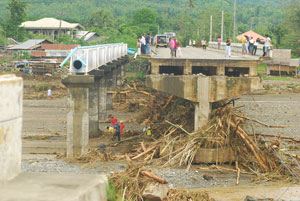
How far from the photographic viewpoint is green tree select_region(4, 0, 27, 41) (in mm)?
91725

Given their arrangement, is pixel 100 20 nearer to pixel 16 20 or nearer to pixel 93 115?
pixel 16 20

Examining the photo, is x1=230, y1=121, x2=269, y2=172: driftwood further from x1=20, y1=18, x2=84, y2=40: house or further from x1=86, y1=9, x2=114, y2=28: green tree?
x1=86, y1=9, x2=114, y2=28: green tree

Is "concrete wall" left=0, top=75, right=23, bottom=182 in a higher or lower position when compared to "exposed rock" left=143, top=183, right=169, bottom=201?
higher

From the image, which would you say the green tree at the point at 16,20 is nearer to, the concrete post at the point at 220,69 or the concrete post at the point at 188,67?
the concrete post at the point at 188,67

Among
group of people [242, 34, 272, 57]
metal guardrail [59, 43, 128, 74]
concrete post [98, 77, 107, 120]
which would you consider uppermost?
group of people [242, 34, 272, 57]

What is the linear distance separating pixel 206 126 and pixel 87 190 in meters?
17.3

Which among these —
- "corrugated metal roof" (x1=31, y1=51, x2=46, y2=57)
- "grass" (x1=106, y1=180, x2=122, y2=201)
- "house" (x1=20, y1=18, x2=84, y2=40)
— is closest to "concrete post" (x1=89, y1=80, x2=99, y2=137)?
"grass" (x1=106, y1=180, x2=122, y2=201)

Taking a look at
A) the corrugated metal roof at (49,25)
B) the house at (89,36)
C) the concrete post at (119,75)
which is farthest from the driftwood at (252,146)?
the corrugated metal roof at (49,25)

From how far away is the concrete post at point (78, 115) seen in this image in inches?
914

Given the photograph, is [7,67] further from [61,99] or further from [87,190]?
[87,190]

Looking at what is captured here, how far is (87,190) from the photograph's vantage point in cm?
620

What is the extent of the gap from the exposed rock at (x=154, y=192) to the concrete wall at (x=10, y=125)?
251 centimetres

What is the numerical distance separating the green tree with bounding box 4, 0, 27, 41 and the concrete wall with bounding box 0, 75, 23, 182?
8915 centimetres

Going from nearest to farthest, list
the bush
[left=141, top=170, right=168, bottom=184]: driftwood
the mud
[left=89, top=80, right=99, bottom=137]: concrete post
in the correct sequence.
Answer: [left=141, top=170, right=168, bottom=184]: driftwood, the mud, [left=89, top=80, right=99, bottom=137]: concrete post, the bush
